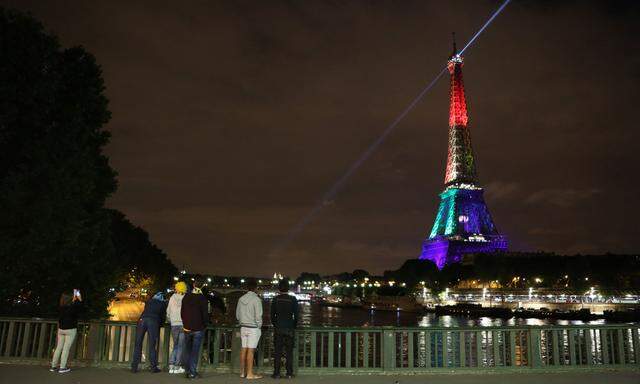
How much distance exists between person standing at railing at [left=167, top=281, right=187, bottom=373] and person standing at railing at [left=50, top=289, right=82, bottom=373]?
7.16 ft

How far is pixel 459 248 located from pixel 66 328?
519 ft

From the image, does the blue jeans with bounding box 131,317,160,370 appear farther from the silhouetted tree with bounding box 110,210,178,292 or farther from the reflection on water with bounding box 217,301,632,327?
the silhouetted tree with bounding box 110,210,178,292

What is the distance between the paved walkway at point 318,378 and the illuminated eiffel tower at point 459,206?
507ft

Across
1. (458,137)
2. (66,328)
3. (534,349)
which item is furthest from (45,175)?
(458,137)

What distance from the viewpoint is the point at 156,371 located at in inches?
545

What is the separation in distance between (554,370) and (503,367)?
4.19ft

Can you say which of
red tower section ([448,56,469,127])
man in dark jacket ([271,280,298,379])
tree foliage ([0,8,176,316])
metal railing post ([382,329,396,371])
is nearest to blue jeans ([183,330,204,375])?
man in dark jacket ([271,280,298,379])

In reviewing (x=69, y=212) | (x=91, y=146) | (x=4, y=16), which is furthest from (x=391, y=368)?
(x=4, y=16)

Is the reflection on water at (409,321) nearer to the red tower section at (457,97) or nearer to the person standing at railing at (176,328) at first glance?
the person standing at railing at (176,328)

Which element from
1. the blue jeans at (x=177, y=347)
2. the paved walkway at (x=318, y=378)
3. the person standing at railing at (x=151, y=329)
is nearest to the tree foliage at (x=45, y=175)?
the paved walkway at (x=318, y=378)

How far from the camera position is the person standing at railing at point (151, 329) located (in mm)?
13758

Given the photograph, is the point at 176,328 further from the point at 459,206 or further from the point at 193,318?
the point at 459,206

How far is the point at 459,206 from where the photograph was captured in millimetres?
172000

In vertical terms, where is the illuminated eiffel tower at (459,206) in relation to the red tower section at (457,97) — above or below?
below
